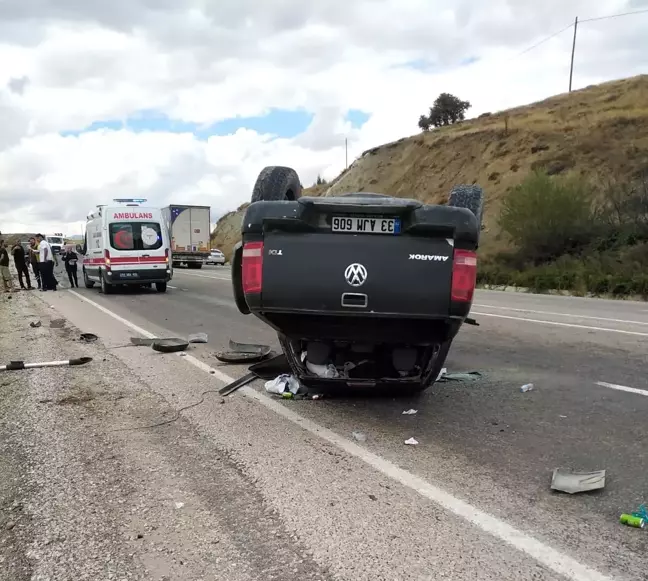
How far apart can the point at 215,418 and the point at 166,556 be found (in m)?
2.28

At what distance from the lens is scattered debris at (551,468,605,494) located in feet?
12.0

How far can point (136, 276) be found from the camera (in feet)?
60.4

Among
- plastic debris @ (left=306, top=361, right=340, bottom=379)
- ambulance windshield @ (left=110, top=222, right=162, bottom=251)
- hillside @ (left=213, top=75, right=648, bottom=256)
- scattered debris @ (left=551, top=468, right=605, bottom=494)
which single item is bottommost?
scattered debris @ (left=551, top=468, right=605, bottom=494)

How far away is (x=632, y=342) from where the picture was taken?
8.56 metres

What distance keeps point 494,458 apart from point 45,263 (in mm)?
18265

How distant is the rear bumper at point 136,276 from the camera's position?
59.5ft

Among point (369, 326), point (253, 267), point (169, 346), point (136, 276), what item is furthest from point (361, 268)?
point (136, 276)

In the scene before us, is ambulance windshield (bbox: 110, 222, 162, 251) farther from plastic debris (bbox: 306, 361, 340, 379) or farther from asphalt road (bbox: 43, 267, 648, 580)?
plastic debris (bbox: 306, 361, 340, 379)

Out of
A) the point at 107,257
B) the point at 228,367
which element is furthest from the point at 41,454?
the point at 107,257

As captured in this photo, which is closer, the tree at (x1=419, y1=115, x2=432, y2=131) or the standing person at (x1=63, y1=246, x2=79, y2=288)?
the standing person at (x1=63, y1=246, x2=79, y2=288)

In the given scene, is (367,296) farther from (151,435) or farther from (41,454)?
(41,454)

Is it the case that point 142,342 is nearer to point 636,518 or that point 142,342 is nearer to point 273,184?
point 273,184

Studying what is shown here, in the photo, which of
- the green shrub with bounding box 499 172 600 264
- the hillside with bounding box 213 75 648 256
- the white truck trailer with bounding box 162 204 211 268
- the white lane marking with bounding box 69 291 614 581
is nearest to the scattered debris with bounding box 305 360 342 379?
the white lane marking with bounding box 69 291 614 581

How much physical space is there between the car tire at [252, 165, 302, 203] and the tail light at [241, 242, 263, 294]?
50.1 inches
